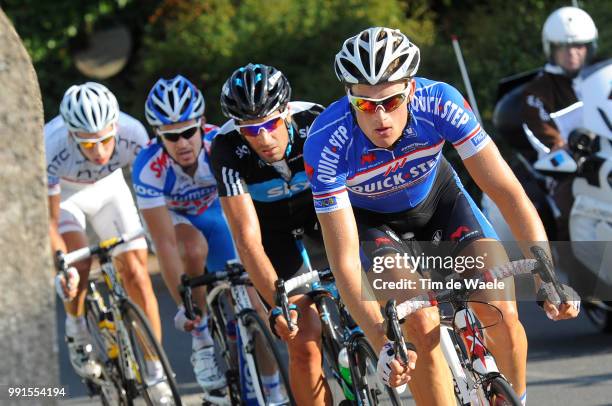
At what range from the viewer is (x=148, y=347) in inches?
284

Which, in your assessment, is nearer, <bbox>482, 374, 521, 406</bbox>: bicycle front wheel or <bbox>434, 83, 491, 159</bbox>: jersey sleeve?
<bbox>482, 374, 521, 406</bbox>: bicycle front wheel

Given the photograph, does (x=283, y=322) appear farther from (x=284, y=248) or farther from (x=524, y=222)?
(x=524, y=222)

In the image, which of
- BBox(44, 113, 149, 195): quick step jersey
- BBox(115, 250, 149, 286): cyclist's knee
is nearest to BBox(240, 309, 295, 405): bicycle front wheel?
BBox(115, 250, 149, 286): cyclist's knee

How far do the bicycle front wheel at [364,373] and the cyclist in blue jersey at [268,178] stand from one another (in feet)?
1.06

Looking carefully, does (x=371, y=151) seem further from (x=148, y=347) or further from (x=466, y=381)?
(x=148, y=347)

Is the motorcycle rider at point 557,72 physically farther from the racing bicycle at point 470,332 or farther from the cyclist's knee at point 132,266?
the racing bicycle at point 470,332

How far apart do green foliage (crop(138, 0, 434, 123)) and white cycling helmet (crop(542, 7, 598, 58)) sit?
215 inches

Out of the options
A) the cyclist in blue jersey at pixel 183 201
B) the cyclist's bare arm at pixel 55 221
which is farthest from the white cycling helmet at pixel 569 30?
the cyclist's bare arm at pixel 55 221

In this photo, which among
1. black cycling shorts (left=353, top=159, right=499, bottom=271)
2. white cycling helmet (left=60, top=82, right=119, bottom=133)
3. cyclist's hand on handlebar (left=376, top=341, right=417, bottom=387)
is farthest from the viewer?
white cycling helmet (left=60, top=82, right=119, bottom=133)

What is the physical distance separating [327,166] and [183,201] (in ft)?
9.44

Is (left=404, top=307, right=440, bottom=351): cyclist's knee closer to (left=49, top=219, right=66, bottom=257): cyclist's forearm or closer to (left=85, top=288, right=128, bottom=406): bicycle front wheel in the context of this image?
(left=85, top=288, right=128, bottom=406): bicycle front wheel

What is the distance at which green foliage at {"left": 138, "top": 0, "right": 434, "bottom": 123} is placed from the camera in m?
15.5

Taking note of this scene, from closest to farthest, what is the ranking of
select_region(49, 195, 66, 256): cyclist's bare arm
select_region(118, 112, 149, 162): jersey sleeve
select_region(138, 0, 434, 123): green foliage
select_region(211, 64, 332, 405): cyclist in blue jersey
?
select_region(211, 64, 332, 405): cyclist in blue jersey < select_region(49, 195, 66, 256): cyclist's bare arm < select_region(118, 112, 149, 162): jersey sleeve < select_region(138, 0, 434, 123): green foliage

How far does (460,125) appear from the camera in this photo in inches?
199
